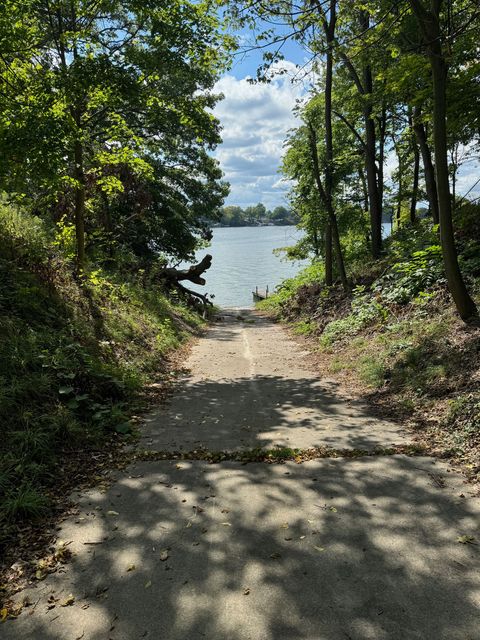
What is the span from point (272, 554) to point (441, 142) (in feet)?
21.5

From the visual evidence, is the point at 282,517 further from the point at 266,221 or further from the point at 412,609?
the point at 266,221

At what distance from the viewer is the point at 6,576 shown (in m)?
3.23

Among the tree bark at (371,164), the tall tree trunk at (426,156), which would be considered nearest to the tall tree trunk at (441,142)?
the tall tree trunk at (426,156)

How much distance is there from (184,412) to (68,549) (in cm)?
373

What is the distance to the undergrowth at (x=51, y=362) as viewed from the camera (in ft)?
15.0

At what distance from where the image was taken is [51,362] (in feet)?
20.3

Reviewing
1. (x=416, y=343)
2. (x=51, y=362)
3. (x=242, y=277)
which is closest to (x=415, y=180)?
(x=416, y=343)

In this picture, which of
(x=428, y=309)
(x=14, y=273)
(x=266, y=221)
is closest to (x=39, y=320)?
(x=14, y=273)

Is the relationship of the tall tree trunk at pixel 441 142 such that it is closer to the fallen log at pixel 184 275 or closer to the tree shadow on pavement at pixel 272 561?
the tree shadow on pavement at pixel 272 561

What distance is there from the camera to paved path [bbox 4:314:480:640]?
2.71m

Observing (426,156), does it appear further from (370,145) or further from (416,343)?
(416,343)

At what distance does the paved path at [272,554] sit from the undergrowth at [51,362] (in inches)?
26.4

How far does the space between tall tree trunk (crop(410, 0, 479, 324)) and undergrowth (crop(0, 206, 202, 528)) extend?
5555mm

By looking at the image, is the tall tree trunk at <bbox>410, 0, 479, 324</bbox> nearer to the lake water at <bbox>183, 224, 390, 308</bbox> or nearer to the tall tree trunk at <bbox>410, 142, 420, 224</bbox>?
the tall tree trunk at <bbox>410, 142, 420, 224</bbox>
